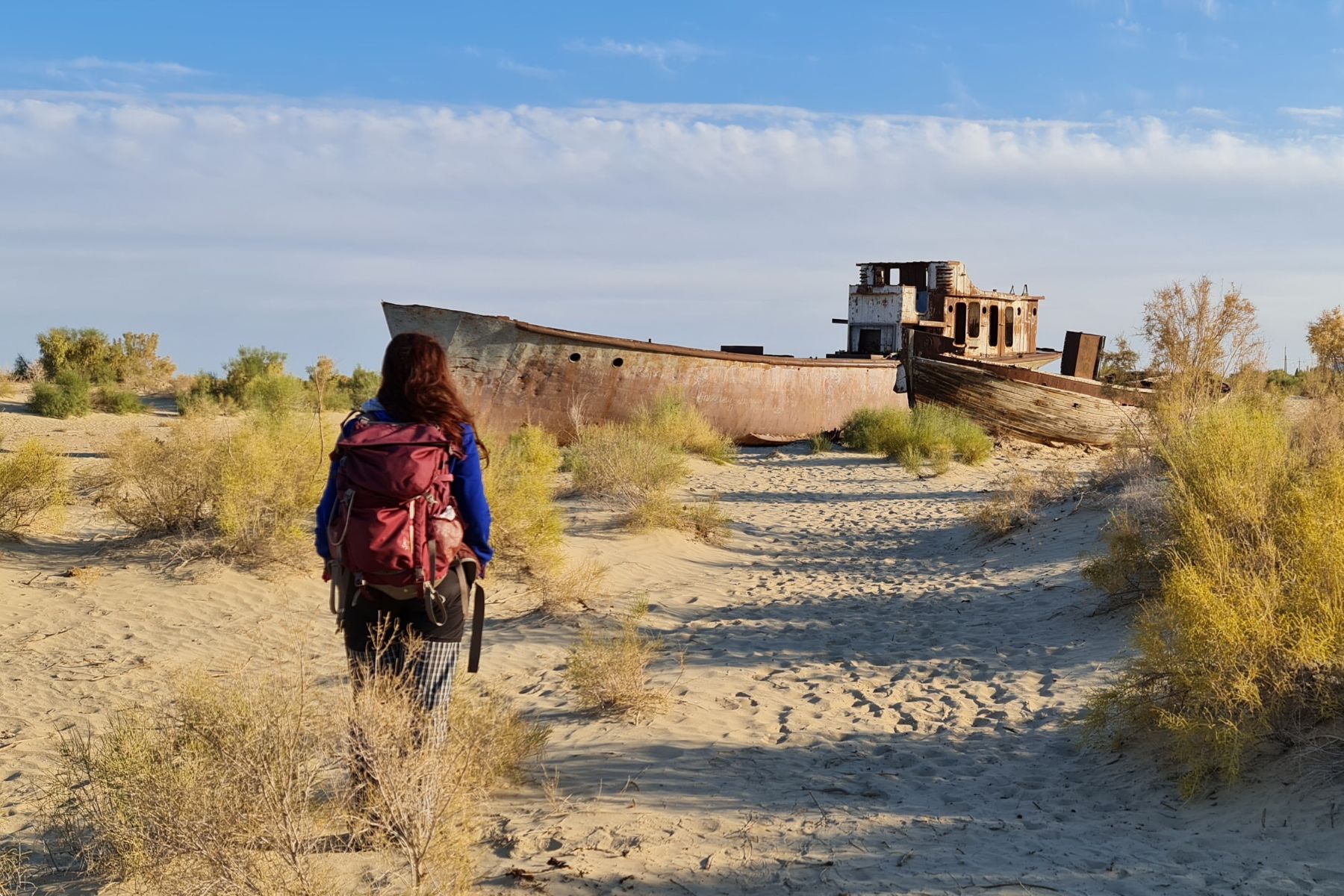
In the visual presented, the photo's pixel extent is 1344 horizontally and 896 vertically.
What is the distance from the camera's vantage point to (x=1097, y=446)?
846 inches

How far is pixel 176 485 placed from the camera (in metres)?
8.63

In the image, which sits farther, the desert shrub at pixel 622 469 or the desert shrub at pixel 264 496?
the desert shrub at pixel 622 469

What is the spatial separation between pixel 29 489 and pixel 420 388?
7.03 meters

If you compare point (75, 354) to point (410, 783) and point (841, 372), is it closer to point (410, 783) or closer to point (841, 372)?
point (841, 372)

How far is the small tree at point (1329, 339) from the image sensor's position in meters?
29.1

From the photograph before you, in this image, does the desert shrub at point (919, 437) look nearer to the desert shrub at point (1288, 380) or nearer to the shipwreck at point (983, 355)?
the shipwreck at point (983, 355)

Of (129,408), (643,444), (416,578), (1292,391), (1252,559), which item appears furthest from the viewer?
(1292,391)

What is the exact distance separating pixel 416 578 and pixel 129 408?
20354mm

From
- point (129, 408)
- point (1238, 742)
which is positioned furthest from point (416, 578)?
point (129, 408)

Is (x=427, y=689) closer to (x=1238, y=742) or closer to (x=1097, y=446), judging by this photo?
(x=1238, y=742)

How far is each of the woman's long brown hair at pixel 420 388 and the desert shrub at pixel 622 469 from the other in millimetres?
8136

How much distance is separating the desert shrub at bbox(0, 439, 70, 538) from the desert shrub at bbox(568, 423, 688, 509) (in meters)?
5.53

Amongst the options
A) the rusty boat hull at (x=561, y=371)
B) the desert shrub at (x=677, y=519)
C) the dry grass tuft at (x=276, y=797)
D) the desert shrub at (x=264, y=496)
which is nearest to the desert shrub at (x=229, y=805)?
the dry grass tuft at (x=276, y=797)

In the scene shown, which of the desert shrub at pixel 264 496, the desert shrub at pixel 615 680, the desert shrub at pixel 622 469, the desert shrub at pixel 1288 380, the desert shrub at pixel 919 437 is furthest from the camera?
the desert shrub at pixel 1288 380
